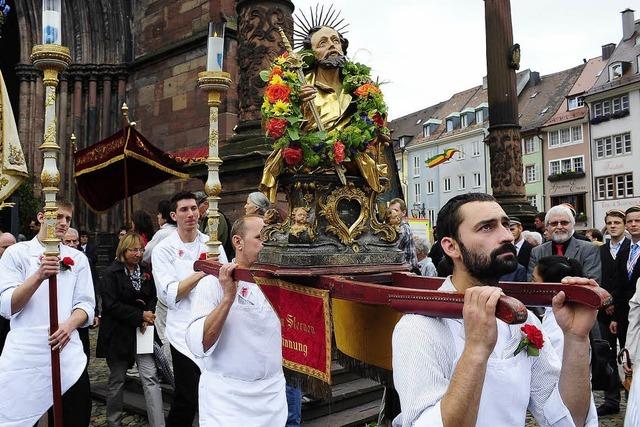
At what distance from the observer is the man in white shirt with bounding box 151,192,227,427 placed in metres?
4.39

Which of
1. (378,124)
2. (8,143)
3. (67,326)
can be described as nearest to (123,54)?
(8,143)

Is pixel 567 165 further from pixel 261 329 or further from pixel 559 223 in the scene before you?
pixel 261 329

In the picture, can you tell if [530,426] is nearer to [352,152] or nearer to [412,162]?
[352,152]

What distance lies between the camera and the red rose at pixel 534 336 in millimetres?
1878

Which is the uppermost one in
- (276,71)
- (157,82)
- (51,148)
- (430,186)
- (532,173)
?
(532,173)

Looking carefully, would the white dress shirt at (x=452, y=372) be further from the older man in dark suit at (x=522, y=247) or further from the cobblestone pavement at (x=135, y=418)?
the older man in dark suit at (x=522, y=247)

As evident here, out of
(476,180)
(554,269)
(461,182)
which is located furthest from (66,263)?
(461,182)

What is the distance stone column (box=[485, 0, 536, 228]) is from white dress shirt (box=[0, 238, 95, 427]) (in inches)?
341

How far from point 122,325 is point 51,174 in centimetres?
221

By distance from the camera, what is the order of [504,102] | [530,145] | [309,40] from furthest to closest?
[530,145]
[504,102]
[309,40]

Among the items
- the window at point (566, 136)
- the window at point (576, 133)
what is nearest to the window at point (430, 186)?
the window at point (566, 136)

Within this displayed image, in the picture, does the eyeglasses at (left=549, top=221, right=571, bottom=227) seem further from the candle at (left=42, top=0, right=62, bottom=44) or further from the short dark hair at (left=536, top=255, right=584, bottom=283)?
the candle at (left=42, top=0, right=62, bottom=44)

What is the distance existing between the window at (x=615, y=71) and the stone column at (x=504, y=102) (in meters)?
35.3

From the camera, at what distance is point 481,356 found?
1.64m
